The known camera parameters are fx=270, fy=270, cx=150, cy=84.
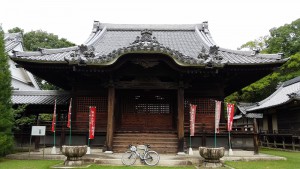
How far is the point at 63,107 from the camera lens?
2062 centimetres

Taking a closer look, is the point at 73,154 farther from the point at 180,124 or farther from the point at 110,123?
the point at 180,124

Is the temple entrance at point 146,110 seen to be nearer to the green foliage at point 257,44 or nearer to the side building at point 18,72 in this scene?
the side building at point 18,72

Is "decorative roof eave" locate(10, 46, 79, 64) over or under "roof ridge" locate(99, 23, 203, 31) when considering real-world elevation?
under

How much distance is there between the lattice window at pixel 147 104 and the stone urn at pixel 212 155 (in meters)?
5.98

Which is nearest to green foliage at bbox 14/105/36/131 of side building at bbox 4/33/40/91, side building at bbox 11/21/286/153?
side building at bbox 11/21/286/153

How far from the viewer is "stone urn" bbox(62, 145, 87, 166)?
1001 cm

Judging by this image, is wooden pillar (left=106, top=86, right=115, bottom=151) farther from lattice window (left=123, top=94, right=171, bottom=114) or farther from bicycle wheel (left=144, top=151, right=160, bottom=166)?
bicycle wheel (left=144, top=151, right=160, bottom=166)

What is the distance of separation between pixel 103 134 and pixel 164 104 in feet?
12.9

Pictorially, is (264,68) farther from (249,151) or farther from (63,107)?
(63,107)

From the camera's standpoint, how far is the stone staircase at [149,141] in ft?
44.1

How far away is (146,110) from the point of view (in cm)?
1590

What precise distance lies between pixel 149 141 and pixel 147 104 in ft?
8.89

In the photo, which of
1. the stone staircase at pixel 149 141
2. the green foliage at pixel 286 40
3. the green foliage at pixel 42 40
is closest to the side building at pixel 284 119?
the stone staircase at pixel 149 141

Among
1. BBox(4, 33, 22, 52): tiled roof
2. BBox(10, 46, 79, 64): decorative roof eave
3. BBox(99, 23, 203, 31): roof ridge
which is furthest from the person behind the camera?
BBox(4, 33, 22, 52): tiled roof
